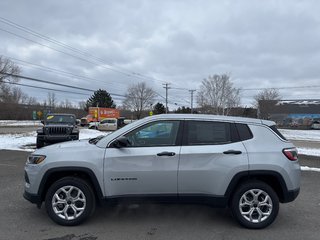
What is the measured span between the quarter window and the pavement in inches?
41.7

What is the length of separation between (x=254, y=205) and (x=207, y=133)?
1287 millimetres

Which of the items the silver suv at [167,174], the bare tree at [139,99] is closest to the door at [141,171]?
the silver suv at [167,174]

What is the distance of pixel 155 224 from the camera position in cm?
476

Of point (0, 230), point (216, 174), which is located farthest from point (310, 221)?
point (0, 230)

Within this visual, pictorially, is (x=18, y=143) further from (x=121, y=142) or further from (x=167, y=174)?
(x=167, y=174)

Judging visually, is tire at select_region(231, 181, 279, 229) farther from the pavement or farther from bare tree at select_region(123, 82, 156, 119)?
bare tree at select_region(123, 82, 156, 119)

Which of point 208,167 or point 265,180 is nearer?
point 208,167

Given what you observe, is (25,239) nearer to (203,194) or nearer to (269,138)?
(203,194)

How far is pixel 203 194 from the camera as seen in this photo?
4617 millimetres

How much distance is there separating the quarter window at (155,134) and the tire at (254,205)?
1.28 metres

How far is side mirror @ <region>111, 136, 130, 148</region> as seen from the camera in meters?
4.59

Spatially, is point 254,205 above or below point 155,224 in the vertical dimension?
above

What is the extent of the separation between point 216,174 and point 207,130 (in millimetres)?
691

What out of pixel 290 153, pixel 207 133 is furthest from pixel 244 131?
pixel 290 153
